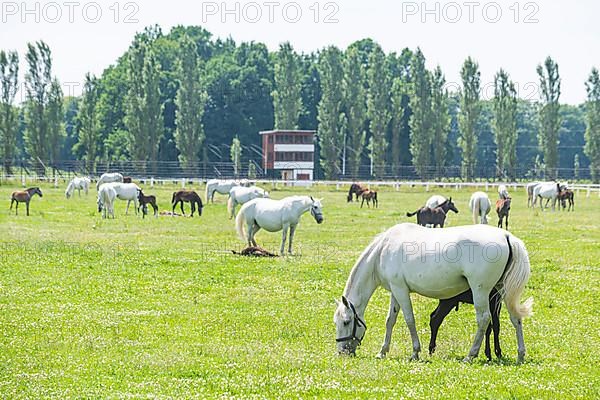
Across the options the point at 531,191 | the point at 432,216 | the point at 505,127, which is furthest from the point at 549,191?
the point at 505,127

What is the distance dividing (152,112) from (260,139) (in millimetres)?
21285

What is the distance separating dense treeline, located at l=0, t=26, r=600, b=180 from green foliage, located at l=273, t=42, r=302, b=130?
11cm

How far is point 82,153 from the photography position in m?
91.8

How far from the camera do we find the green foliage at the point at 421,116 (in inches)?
3300

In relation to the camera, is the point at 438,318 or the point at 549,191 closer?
the point at 438,318

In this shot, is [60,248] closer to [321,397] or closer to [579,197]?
[321,397]

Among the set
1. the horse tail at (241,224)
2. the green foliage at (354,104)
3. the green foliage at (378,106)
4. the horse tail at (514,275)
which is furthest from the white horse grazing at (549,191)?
the green foliage at (354,104)

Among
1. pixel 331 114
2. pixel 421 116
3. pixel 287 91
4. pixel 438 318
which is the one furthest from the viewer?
pixel 287 91

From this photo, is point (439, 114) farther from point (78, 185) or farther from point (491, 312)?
point (491, 312)

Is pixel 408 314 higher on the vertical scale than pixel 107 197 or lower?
lower

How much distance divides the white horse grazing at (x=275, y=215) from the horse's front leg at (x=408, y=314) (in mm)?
12508

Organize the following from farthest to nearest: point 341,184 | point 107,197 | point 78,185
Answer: point 341,184 < point 78,185 < point 107,197

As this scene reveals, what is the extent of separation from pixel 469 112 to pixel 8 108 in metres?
42.7

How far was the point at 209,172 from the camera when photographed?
8356cm
